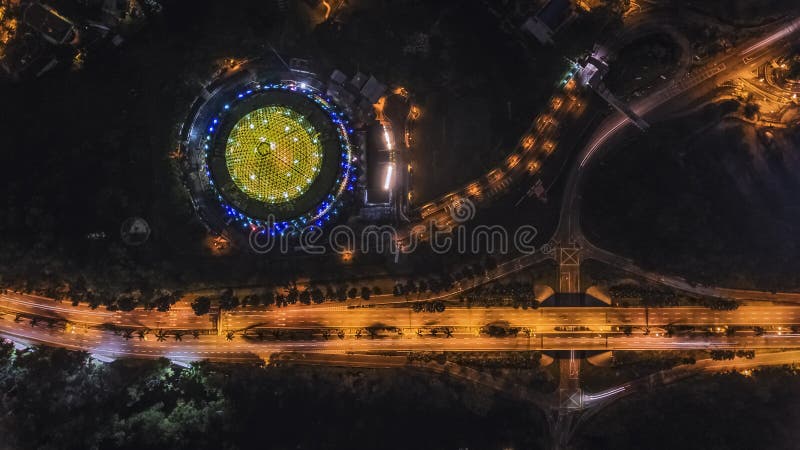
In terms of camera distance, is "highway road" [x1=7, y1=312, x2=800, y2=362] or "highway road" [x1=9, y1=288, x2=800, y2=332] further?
"highway road" [x1=9, y1=288, x2=800, y2=332]

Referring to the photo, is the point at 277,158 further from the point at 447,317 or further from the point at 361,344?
the point at 447,317

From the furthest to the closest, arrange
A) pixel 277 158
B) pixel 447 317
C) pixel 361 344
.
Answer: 1. pixel 447 317
2. pixel 361 344
3. pixel 277 158

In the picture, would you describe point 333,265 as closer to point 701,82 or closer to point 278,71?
point 278,71

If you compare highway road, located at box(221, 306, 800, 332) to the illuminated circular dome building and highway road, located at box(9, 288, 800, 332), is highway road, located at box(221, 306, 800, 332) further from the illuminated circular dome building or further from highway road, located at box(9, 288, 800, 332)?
the illuminated circular dome building

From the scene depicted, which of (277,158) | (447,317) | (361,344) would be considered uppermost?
(277,158)

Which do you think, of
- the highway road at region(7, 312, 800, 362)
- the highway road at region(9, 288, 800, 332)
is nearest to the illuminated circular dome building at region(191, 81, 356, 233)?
the highway road at region(9, 288, 800, 332)

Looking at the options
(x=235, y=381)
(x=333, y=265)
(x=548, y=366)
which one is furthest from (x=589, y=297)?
(x=235, y=381)

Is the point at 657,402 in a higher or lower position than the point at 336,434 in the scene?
higher

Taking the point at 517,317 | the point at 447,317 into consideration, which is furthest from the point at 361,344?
the point at 517,317
